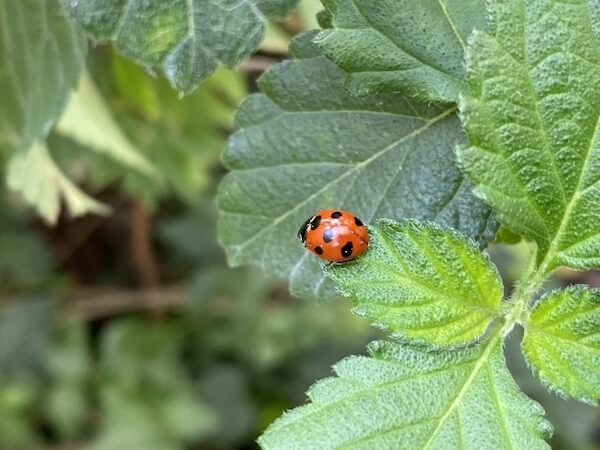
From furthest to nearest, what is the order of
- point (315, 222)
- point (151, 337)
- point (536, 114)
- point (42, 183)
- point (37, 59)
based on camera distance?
point (151, 337), point (42, 183), point (37, 59), point (315, 222), point (536, 114)

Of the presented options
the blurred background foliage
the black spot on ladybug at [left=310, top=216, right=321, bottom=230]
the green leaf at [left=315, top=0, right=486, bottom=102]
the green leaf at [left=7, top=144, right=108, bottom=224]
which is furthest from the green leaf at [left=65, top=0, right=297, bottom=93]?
the blurred background foliage

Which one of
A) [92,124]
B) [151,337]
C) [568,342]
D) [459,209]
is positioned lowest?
[151,337]

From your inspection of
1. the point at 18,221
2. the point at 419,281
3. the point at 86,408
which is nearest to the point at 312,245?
the point at 419,281

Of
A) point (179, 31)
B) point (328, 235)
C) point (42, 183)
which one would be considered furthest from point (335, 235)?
point (42, 183)

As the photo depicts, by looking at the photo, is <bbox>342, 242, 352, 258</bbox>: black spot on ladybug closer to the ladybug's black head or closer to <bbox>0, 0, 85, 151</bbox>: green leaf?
the ladybug's black head

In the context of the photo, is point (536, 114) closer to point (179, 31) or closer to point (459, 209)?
point (459, 209)
